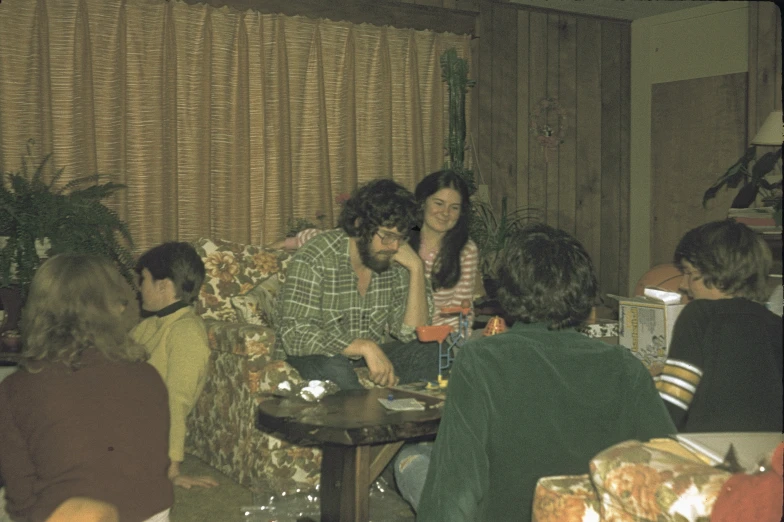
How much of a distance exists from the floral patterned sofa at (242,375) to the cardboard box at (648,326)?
3.20ft

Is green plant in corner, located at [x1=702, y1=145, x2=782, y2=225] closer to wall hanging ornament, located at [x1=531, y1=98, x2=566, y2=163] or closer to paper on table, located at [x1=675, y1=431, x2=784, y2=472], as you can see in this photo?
wall hanging ornament, located at [x1=531, y1=98, x2=566, y2=163]

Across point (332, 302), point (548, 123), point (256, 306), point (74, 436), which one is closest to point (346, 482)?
Result: point (332, 302)

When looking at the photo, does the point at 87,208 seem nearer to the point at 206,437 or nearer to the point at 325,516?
the point at 206,437

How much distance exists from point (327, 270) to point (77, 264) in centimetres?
121

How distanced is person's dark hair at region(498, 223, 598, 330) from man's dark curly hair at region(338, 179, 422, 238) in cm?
111

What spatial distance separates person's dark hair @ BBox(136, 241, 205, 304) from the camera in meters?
3.05

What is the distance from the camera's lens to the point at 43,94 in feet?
13.3

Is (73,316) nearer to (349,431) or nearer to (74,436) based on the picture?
(74,436)

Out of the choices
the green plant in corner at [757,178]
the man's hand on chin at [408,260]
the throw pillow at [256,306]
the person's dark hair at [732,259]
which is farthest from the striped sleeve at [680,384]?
the green plant in corner at [757,178]

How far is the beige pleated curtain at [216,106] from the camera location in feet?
13.4

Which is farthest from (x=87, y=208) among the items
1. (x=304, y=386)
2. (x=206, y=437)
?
(x=304, y=386)

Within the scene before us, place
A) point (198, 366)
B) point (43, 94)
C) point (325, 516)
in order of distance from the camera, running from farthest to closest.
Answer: point (43, 94) → point (198, 366) → point (325, 516)

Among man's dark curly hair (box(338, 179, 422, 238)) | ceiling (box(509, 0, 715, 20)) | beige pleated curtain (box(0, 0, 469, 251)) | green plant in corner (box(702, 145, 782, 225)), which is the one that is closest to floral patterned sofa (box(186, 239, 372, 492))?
man's dark curly hair (box(338, 179, 422, 238))

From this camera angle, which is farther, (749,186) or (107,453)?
(749,186)
